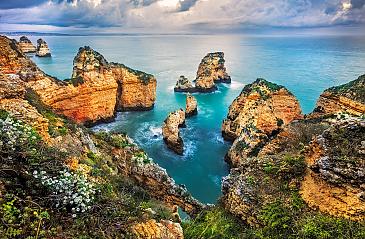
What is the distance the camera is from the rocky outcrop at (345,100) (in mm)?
29580

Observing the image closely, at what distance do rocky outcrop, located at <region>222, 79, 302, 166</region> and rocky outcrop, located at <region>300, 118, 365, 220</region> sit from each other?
1675 centimetres

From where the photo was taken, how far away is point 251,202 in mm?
12883

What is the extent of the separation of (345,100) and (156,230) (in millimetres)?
28350

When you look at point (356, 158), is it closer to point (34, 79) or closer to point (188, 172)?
point (188, 172)

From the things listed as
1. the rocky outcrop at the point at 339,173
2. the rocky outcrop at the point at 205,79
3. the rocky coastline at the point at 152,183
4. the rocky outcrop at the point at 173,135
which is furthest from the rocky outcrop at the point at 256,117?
the rocky outcrop at the point at 205,79

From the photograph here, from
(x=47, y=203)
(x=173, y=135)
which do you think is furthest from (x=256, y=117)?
(x=47, y=203)

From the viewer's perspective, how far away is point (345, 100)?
30.5 meters

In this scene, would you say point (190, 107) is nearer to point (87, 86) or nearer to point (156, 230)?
point (87, 86)

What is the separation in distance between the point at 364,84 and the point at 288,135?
40.3 feet

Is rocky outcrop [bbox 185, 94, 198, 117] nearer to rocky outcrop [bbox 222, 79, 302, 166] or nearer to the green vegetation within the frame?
rocky outcrop [bbox 222, 79, 302, 166]

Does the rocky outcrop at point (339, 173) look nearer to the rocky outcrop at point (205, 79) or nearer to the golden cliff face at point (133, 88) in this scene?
the golden cliff face at point (133, 88)

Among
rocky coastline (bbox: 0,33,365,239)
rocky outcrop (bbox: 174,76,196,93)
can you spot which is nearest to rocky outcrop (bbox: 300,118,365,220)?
rocky coastline (bbox: 0,33,365,239)

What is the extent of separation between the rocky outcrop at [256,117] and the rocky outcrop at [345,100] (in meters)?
4.24

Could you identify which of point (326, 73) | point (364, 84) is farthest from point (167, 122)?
point (326, 73)
